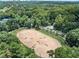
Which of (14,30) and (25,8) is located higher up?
(25,8)

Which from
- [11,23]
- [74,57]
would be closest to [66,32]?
[74,57]

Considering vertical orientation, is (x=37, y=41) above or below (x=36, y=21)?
below

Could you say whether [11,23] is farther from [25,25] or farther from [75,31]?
[75,31]
